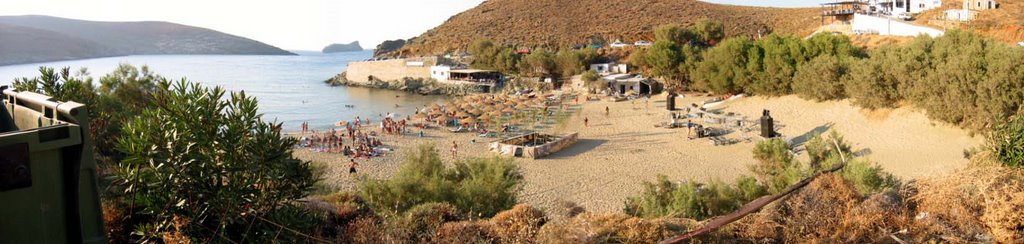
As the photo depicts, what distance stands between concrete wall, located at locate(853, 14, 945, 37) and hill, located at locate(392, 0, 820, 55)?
25118mm

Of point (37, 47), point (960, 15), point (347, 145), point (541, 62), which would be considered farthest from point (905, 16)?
point (37, 47)

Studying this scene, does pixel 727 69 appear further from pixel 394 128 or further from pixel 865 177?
pixel 865 177

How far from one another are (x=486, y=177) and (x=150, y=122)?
8033 mm

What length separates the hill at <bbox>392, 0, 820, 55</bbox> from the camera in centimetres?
7950

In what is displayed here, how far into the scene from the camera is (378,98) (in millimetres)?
52312

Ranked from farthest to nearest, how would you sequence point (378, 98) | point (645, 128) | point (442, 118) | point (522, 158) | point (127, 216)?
point (378, 98) < point (442, 118) < point (645, 128) < point (522, 158) < point (127, 216)

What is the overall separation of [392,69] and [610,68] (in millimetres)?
22239

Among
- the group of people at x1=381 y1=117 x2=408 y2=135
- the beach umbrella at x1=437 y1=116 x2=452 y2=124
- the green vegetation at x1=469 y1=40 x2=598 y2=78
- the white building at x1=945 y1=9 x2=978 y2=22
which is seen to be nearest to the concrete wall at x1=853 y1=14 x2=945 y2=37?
the white building at x1=945 y1=9 x2=978 y2=22

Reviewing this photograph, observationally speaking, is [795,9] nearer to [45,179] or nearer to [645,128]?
[645,128]

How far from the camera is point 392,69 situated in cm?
6381

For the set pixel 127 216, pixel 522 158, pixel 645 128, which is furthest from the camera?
pixel 645 128

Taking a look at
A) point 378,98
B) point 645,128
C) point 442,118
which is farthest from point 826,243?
point 378,98

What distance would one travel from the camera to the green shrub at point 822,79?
2819cm

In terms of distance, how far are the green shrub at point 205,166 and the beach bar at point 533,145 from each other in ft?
55.2
